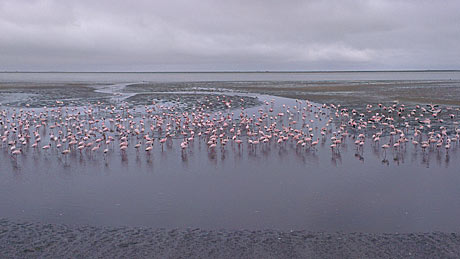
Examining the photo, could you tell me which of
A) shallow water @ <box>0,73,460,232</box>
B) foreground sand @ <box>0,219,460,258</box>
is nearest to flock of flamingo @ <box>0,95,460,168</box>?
shallow water @ <box>0,73,460,232</box>

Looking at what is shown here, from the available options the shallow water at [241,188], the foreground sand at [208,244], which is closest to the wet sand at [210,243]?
the foreground sand at [208,244]

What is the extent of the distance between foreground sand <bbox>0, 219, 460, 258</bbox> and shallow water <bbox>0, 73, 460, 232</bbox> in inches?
17.3

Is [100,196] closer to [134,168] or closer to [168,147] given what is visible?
[134,168]

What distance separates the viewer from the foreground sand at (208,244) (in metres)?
7.86

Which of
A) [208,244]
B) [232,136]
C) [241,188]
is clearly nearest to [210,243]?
[208,244]

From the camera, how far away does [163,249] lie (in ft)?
26.5

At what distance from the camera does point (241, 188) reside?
A: 11.9 metres

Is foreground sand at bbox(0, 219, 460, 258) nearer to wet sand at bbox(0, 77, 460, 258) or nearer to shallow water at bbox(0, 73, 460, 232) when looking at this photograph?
wet sand at bbox(0, 77, 460, 258)

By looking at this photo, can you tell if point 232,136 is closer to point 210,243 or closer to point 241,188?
point 241,188

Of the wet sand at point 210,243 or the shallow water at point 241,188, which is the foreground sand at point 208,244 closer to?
the wet sand at point 210,243

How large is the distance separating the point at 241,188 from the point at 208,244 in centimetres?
369

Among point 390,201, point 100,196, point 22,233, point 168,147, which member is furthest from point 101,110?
point 390,201

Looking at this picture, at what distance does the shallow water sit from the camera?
9562 mm

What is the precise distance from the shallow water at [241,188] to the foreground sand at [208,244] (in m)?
0.44
